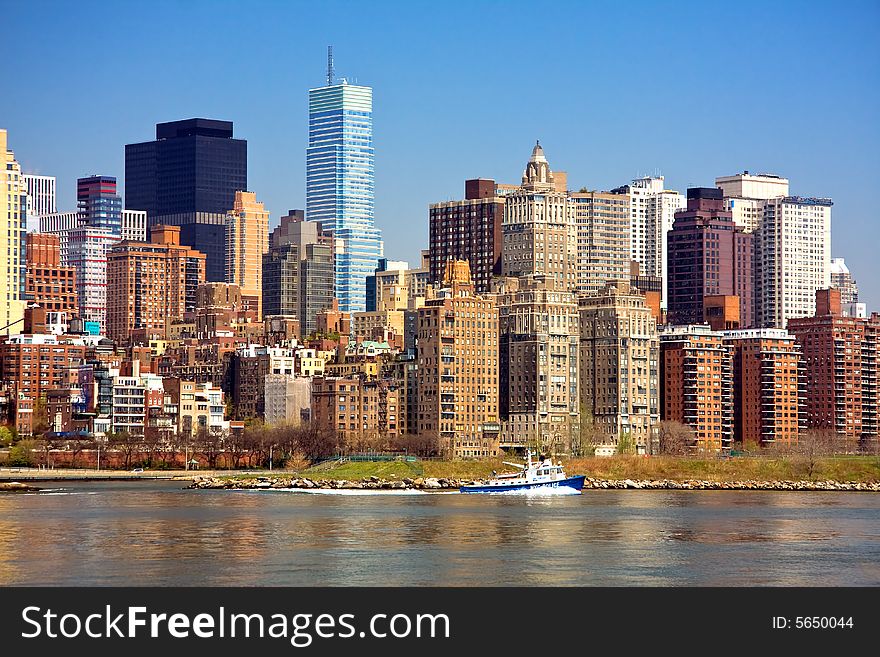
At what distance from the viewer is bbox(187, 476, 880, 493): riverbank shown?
168750 millimetres

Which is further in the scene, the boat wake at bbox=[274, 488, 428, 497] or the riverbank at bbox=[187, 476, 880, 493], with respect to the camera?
the riverbank at bbox=[187, 476, 880, 493]

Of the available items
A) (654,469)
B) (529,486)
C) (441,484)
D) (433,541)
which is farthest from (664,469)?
(433,541)

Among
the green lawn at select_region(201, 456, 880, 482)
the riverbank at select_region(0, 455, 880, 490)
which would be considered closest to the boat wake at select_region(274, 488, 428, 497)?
the riverbank at select_region(0, 455, 880, 490)

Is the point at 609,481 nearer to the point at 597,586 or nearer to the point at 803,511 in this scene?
the point at 803,511

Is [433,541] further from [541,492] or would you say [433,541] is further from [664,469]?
[664,469]

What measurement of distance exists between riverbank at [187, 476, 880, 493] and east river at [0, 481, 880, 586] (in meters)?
21.2

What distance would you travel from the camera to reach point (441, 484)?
17412cm
